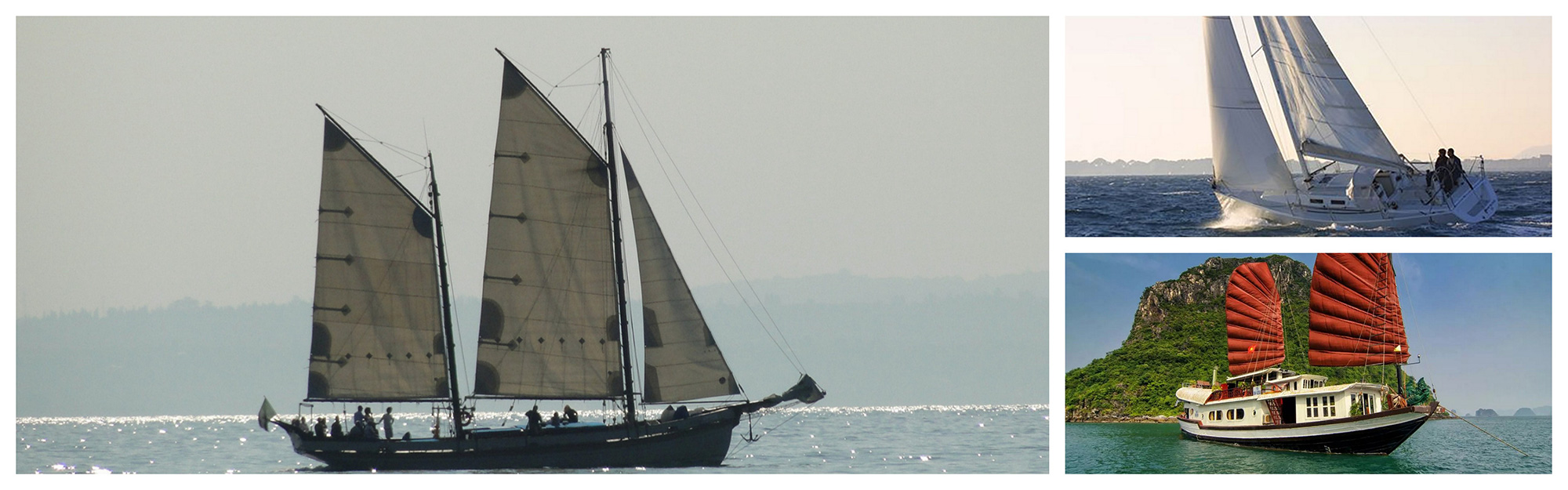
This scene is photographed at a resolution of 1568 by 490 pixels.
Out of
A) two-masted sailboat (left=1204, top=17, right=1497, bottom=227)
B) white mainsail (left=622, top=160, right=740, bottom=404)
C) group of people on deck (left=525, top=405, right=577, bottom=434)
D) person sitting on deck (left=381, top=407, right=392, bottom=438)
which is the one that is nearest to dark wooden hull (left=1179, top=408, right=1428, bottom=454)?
two-masted sailboat (left=1204, top=17, right=1497, bottom=227)

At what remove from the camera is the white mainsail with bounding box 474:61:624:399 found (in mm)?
17953

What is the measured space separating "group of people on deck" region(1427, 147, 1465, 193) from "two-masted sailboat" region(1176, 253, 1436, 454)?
1.45 metres

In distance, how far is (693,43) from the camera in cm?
1884

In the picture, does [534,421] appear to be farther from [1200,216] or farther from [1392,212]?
[1392,212]

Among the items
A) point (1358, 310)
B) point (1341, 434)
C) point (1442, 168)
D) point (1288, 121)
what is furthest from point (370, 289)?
point (1442, 168)

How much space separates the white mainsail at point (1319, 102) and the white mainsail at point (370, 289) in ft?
35.3

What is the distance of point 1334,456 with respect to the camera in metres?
18.9

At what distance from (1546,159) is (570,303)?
12.0 m

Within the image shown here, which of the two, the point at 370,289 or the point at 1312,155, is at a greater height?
the point at 1312,155

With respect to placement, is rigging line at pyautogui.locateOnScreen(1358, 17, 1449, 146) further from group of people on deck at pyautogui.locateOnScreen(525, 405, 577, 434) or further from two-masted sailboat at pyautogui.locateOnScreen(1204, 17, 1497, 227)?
group of people on deck at pyautogui.locateOnScreen(525, 405, 577, 434)

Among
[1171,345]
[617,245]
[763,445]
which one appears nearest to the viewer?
[617,245]

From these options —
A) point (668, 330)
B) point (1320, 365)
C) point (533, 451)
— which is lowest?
point (533, 451)

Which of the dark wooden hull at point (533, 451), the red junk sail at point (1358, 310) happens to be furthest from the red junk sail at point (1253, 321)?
the dark wooden hull at point (533, 451)

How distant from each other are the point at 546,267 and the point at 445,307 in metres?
1.39
